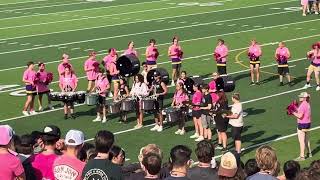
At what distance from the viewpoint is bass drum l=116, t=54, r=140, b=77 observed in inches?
779

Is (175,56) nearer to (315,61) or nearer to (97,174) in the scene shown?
(315,61)

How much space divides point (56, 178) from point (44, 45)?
24.0 m

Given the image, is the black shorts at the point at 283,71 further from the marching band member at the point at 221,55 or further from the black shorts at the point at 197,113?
the black shorts at the point at 197,113

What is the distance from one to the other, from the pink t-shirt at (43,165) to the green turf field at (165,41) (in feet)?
24.7

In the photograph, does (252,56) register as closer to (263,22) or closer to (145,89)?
(145,89)

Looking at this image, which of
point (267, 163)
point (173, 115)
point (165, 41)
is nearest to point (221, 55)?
point (173, 115)

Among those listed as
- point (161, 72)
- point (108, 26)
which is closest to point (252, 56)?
point (161, 72)

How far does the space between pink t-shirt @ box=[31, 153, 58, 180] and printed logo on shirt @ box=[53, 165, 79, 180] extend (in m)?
0.14

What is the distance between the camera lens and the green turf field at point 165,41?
18.1 metres

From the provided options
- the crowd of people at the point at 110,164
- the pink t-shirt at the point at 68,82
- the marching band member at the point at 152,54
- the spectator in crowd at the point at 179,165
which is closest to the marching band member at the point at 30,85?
the pink t-shirt at the point at 68,82

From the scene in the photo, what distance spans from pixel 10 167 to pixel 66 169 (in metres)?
0.64

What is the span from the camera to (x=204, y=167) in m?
8.09

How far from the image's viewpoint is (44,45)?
103 feet

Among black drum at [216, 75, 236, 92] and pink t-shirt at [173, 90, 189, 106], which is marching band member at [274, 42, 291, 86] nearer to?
black drum at [216, 75, 236, 92]
